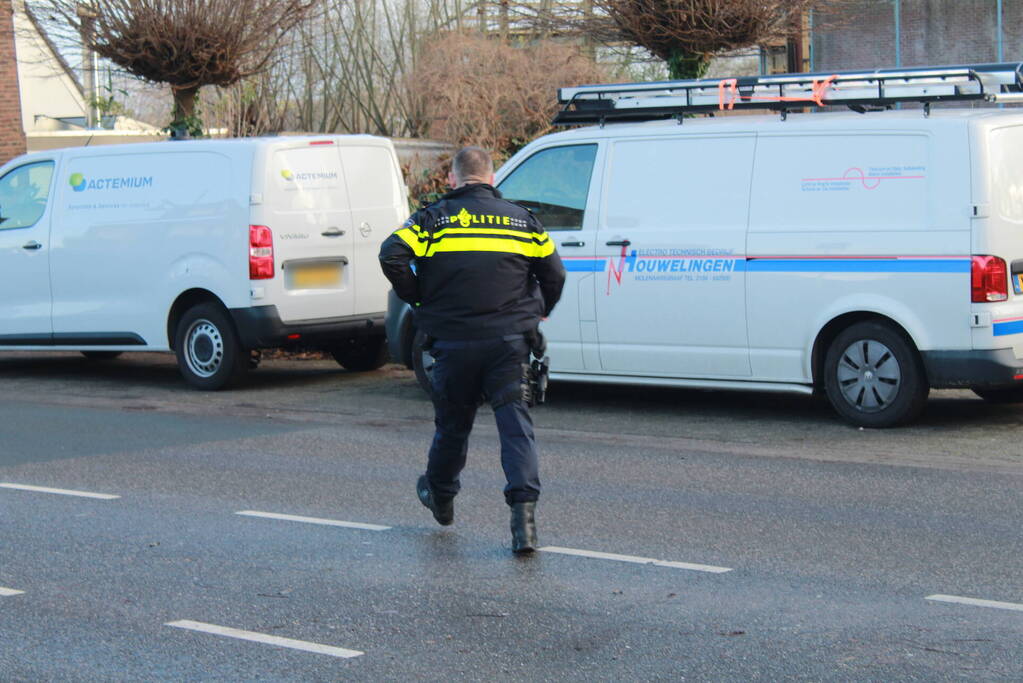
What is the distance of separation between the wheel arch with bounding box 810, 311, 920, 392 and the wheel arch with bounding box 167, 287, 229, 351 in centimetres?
509

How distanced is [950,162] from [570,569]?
13.9 feet

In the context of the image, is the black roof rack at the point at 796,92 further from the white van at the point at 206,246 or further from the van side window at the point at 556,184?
the white van at the point at 206,246

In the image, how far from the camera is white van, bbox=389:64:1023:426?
9055 mm

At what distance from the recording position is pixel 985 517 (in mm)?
7012

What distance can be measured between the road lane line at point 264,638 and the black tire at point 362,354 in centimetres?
791

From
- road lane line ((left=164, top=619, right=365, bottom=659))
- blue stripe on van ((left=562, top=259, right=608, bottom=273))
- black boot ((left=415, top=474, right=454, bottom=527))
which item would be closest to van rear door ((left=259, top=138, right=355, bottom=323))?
blue stripe on van ((left=562, top=259, right=608, bottom=273))

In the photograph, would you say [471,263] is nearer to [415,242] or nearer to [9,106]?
[415,242]

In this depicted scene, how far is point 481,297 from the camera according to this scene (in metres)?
6.41

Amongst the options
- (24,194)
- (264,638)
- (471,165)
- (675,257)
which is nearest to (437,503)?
(471,165)

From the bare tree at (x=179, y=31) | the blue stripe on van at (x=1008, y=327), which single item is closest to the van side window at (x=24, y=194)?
the bare tree at (x=179, y=31)

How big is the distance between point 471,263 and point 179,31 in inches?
461

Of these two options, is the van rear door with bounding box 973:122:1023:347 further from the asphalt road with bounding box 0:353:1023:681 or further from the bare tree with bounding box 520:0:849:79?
the bare tree with bounding box 520:0:849:79

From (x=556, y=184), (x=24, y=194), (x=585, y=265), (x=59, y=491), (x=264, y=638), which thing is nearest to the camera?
(x=264, y=638)

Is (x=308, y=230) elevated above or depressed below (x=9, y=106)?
below
